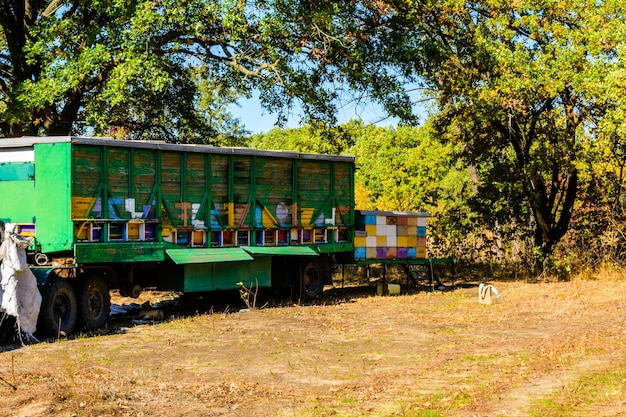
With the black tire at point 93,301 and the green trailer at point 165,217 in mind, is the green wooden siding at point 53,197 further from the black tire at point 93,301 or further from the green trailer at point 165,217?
the black tire at point 93,301

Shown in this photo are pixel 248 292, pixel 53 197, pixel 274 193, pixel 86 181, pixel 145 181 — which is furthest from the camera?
pixel 274 193

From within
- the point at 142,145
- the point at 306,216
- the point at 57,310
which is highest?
the point at 142,145

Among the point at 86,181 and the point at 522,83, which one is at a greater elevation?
the point at 522,83

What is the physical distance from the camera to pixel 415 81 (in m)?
24.4

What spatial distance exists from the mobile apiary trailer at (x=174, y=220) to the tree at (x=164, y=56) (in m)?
2.68

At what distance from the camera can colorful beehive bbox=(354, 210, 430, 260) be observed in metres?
22.4

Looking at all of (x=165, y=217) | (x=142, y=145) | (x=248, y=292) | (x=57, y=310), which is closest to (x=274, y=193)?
(x=248, y=292)

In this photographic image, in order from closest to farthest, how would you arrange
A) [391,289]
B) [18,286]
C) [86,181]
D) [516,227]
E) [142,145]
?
[18,286] < [86,181] < [142,145] < [391,289] < [516,227]

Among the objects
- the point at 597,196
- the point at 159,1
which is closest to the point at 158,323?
the point at 159,1

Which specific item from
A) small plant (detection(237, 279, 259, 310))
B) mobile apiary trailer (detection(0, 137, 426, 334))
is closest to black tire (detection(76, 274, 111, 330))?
mobile apiary trailer (detection(0, 137, 426, 334))

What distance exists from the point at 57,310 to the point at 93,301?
36.4 inches

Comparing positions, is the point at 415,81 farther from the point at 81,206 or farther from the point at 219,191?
the point at 81,206

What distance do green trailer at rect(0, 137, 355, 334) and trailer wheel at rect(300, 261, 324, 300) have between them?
0.11 ft

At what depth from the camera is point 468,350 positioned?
13.4 metres
